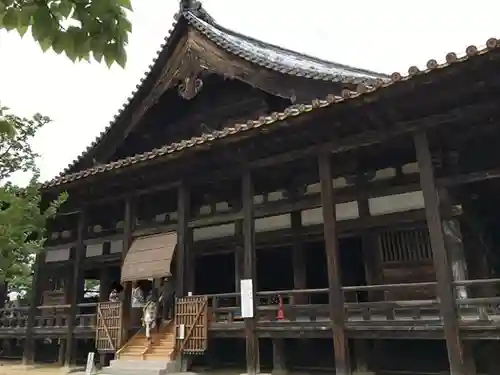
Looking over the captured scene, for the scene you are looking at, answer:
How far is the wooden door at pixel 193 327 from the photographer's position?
10805 millimetres

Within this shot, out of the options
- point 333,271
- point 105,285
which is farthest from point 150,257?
point 333,271

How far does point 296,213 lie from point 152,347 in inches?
182

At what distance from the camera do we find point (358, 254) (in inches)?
484

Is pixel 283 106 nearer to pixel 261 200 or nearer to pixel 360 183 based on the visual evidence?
pixel 261 200

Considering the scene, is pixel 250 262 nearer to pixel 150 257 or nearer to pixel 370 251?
pixel 370 251

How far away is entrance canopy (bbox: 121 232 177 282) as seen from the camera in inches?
472

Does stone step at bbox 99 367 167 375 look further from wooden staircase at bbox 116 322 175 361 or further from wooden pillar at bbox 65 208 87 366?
wooden pillar at bbox 65 208 87 366

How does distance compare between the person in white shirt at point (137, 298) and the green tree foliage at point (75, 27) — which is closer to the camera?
the green tree foliage at point (75, 27)

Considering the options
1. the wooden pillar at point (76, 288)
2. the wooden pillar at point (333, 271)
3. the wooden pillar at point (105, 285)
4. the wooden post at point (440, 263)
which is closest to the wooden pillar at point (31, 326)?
the wooden pillar at point (76, 288)

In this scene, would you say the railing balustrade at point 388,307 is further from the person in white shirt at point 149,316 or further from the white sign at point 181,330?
the person in white shirt at point 149,316

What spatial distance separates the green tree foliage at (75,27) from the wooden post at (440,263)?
6882 mm

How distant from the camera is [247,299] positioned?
33.4 feet

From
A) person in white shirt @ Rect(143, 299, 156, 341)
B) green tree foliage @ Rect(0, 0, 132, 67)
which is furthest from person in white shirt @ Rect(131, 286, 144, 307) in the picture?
green tree foliage @ Rect(0, 0, 132, 67)

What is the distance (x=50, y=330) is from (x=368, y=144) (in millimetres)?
10900
